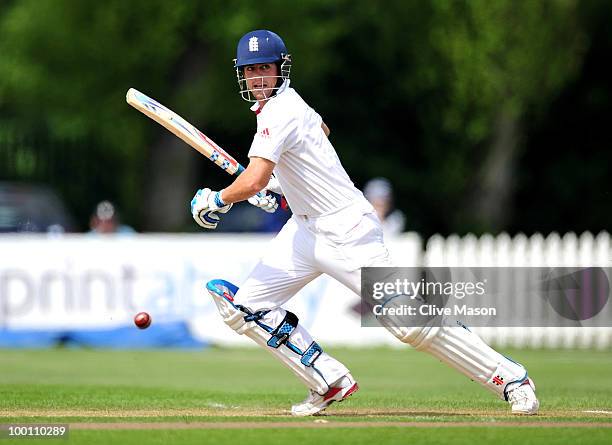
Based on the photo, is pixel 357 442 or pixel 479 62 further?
pixel 479 62

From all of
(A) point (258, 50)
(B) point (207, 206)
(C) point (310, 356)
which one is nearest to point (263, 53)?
(A) point (258, 50)

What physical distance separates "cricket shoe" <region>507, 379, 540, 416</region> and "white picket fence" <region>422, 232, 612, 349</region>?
7.24 meters

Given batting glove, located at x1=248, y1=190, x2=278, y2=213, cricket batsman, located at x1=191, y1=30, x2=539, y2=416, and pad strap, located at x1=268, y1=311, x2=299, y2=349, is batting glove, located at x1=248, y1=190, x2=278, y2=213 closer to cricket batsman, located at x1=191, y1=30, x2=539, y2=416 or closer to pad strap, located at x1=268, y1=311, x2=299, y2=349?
cricket batsman, located at x1=191, y1=30, x2=539, y2=416

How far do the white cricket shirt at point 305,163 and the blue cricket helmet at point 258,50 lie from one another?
19 centimetres

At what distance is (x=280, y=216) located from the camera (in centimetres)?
1722

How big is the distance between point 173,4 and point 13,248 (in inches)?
287

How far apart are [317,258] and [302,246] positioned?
0.42 feet

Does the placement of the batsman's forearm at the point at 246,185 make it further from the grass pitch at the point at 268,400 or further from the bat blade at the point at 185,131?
the grass pitch at the point at 268,400

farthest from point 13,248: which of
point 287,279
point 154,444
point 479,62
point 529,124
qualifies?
point 529,124

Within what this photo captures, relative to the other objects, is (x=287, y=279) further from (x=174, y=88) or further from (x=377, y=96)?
(x=377, y=96)

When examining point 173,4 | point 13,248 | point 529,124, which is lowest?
point 13,248

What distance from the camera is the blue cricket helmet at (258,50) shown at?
7.37m

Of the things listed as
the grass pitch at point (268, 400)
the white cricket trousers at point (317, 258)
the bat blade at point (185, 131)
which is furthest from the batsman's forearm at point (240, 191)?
the grass pitch at point (268, 400)

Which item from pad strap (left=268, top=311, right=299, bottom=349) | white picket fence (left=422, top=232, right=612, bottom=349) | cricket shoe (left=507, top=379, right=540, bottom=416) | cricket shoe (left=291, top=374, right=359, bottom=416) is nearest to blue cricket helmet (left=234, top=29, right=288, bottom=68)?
pad strap (left=268, top=311, right=299, bottom=349)
